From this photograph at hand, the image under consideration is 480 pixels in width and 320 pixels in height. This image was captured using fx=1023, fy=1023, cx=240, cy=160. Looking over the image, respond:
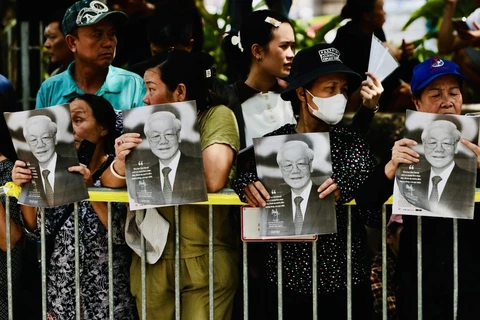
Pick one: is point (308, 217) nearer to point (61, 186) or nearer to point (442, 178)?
point (442, 178)

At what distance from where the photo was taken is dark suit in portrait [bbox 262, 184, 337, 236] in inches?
189

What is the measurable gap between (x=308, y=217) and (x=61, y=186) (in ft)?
4.02

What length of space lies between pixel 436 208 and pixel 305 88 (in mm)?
929

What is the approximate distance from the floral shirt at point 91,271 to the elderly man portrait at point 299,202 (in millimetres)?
932

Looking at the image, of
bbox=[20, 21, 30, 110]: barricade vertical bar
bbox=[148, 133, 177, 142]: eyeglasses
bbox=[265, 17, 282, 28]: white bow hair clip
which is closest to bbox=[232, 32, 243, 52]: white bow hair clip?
bbox=[265, 17, 282, 28]: white bow hair clip

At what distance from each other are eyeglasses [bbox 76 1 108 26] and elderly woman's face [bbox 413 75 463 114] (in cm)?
225

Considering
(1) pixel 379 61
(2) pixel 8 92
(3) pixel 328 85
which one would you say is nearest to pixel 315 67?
(3) pixel 328 85

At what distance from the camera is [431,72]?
5.07 metres

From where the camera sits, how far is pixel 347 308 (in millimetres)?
4977

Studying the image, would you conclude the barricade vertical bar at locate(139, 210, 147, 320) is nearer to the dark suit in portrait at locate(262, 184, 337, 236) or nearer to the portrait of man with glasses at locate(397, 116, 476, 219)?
the dark suit in portrait at locate(262, 184, 337, 236)

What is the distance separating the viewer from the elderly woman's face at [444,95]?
5.06 meters

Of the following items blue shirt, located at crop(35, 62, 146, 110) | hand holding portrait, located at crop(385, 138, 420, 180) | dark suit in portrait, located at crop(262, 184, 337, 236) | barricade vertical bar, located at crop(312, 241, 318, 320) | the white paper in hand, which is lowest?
barricade vertical bar, located at crop(312, 241, 318, 320)

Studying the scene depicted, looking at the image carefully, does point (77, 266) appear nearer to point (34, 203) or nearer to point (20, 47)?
point (34, 203)

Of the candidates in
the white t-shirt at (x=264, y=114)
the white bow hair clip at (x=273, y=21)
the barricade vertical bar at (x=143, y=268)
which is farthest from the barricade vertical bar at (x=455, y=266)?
the white bow hair clip at (x=273, y=21)
